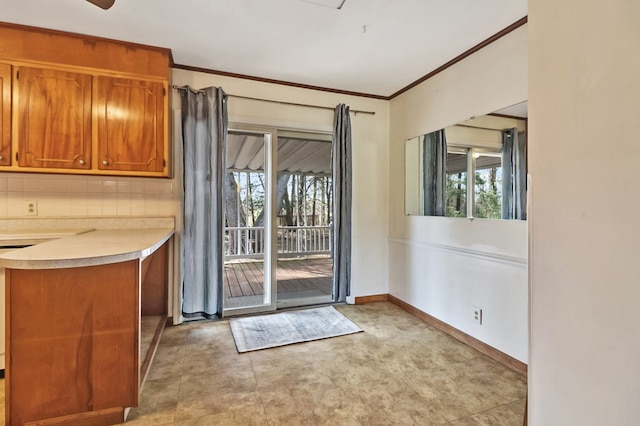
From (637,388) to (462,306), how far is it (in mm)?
2080

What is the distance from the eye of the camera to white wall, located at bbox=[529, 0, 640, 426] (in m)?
0.68

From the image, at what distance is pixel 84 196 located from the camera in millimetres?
2639

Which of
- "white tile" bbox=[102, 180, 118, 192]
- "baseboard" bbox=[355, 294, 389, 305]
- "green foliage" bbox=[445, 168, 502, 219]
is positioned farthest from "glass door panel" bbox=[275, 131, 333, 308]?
"white tile" bbox=[102, 180, 118, 192]

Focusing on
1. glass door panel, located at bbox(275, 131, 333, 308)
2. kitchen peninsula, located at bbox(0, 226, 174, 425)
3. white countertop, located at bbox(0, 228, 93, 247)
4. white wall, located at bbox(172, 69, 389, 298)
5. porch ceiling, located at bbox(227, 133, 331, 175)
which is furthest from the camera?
glass door panel, located at bbox(275, 131, 333, 308)

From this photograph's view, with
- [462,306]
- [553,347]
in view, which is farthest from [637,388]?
[462,306]

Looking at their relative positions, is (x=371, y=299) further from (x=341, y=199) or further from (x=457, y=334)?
(x=341, y=199)

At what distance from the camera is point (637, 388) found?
A: 0.66 meters

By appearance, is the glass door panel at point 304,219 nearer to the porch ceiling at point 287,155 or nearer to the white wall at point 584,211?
the porch ceiling at point 287,155

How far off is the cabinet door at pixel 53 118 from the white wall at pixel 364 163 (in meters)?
1.60

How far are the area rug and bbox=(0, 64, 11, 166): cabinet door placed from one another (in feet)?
7.29

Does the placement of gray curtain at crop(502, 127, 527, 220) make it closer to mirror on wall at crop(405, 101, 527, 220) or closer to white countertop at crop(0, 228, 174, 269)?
mirror on wall at crop(405, 101, 527, 220)

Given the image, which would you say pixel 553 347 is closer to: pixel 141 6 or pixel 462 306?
pixel 462 306

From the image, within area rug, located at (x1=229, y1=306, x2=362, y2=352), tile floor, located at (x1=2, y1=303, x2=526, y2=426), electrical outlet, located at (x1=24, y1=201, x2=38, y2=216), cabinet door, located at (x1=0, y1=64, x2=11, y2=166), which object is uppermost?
cabinet door, located at (x1=0, y1=64, x2=11, y2=166)

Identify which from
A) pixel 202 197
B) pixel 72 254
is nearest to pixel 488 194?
pixel 202 197
